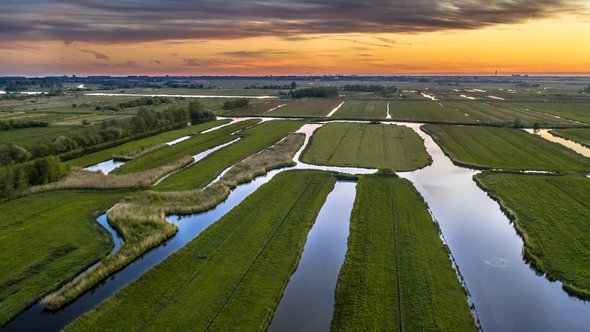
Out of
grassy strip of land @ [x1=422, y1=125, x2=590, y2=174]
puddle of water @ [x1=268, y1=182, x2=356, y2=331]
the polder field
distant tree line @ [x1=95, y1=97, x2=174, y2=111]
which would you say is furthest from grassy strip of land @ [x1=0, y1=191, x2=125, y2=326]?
distant tree line @ [x1=95, y1=97, x2=174, y2=111]

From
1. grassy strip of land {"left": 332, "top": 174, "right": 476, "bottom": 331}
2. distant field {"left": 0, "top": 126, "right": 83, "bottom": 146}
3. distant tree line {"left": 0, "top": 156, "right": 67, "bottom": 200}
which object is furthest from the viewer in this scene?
distant field {"left": 0, "top": 126, "right": 83, "bottom": 146}

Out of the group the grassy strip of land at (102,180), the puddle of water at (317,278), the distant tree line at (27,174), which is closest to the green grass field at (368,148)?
the puddle of water at (317,278)

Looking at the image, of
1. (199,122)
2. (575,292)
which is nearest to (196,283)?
(575,292)

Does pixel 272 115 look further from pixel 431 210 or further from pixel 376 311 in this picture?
pixel 376 311

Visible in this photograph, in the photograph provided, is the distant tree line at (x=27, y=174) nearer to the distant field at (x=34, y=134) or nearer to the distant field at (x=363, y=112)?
the distant field at (x=34, y=134)

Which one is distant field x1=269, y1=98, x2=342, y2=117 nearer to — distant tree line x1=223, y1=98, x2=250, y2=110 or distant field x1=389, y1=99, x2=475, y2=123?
distant tree line x1=223, y1=98, x2=250, y2=110
